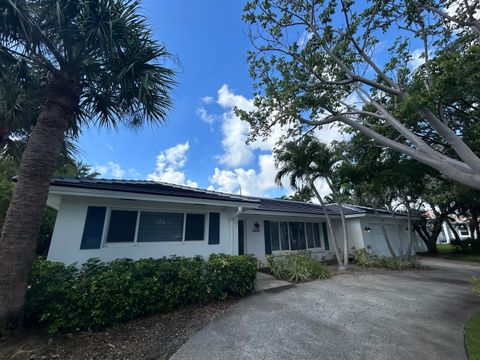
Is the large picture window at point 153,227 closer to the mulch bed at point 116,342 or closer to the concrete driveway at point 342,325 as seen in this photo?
the mulch bed at point 116,342

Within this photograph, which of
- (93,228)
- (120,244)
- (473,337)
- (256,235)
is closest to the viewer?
(473,337)

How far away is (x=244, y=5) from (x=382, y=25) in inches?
192

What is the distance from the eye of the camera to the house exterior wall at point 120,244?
5.57 m

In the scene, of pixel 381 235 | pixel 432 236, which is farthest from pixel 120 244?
pixel 432 236

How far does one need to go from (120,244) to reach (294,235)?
9503 mm

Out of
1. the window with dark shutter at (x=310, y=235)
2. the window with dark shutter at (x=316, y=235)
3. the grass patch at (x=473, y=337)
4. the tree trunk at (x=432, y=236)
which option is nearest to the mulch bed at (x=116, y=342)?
→ the grass patch at (x=473, y=337)

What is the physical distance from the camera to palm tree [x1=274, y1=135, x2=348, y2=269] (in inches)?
408

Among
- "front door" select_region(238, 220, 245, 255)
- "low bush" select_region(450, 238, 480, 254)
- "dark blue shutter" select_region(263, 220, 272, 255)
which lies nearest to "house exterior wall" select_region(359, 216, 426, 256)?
"low bush" select_region(450, 238, 480, 254)

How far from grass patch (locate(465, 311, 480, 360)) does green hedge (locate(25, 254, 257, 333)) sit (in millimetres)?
4835

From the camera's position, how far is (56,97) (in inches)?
182

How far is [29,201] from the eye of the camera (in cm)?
400

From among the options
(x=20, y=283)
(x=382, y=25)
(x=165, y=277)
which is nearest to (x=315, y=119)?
(x=382, y=25)

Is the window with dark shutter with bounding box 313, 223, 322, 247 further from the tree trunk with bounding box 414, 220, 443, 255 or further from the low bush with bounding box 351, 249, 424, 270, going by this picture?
the tree trunk with bounding box 414, 220, 443, 255

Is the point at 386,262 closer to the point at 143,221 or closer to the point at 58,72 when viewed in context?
the point at 143,221
